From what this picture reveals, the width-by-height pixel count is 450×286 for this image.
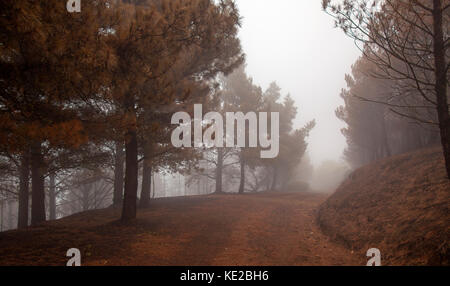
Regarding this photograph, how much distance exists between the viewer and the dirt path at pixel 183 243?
5137 millimetres

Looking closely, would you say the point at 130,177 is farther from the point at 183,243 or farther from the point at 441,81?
the point at 441,81

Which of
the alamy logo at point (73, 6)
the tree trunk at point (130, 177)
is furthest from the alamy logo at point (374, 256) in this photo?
the alamy logo at point (73, 6)

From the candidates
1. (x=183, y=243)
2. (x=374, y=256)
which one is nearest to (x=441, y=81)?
(x=374, y=256)

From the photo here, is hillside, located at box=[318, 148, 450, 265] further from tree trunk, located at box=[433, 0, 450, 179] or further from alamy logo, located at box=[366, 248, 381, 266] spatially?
tree trunk, located at box=[433, 0, 450, 179]

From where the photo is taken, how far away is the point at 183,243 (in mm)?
6391

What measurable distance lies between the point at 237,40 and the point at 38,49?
25.7 ft

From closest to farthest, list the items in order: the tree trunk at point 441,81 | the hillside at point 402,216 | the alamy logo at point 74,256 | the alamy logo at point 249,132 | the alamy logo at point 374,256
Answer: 1. the hillside at point 402,216
2. the alamy logo at point 74,256
3. the alamy logo at point 374,256
4. the tree trunk at point 441,81
5. the alamy logo at point 249,132

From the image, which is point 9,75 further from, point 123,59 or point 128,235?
point 128,235

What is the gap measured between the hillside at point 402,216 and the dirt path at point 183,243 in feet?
2.12

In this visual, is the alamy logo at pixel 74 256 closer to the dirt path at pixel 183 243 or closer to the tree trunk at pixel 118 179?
the dirt path at pixel 183 243

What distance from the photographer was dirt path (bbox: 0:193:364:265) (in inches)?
202

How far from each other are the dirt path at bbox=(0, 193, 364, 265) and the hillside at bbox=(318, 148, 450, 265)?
646 millimetres

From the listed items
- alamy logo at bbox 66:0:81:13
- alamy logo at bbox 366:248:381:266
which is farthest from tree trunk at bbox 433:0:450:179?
alamy logo at bbox 66:0:81:13
